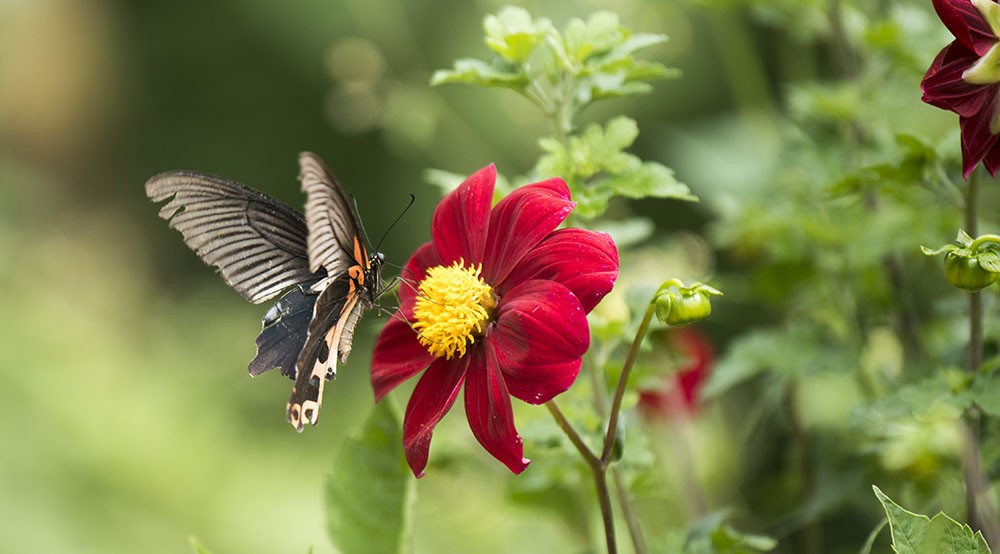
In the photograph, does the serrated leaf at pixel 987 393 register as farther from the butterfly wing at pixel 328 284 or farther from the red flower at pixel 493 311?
the butterfly wing at pixel 328 284

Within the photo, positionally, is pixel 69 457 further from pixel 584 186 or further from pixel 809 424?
pixel 584 186

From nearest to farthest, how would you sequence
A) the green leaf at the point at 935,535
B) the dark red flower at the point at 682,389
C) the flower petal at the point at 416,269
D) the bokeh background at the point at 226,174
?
the green leaf at the point at 935,535 → the flower petal at the point at 416,269 → the dark red flower at the point at 682,389 → the bokeh background at the point at 226,174

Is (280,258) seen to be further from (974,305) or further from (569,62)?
(974,305)

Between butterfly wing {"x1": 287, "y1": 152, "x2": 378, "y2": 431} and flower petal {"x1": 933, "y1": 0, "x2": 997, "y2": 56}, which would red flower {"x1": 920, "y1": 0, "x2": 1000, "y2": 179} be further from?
butterfly wing {"x1": 287, "y1": 152, "x2": 378, "y2": 431}

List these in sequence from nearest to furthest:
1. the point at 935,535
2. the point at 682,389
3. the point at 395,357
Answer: the point at 935,535 → the point at 395,357 → the point at 682,389

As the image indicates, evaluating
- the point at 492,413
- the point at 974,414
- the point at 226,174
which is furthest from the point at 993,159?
the point at 226,174

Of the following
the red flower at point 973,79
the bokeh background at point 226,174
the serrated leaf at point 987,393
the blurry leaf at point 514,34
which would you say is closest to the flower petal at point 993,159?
the red flower at point 973,79
